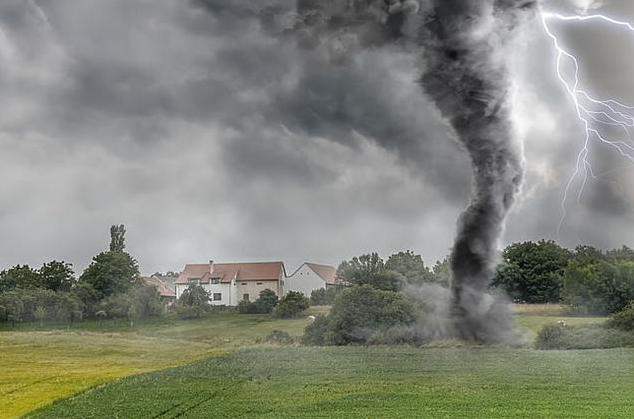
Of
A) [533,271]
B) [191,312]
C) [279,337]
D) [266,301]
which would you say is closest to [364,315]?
[279,337]

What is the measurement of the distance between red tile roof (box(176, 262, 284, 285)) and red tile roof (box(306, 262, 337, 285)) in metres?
3.59

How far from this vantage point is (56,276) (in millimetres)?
88125

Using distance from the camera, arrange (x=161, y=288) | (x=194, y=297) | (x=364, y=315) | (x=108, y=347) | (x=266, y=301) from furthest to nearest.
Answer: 1. (x=161, y=288)
2. (x=194, y=297)
3. (x=266, y=301)
4. (x=108, y=347)
5. (x=364, y=315)

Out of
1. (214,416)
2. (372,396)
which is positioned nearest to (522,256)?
(372,396)

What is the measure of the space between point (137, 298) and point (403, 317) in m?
30.6

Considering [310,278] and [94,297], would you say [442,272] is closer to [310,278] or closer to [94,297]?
[310,278]

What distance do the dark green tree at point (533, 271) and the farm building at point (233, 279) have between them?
2272 cm

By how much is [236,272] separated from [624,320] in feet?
127

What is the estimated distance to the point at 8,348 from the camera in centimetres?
5866

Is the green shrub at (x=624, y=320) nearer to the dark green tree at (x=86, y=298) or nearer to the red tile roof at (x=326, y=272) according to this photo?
the red tile roof at (x=326, y=272)

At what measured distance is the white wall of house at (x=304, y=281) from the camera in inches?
2640

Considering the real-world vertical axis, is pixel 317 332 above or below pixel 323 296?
below

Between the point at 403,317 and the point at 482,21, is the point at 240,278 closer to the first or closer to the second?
the point at 403,317

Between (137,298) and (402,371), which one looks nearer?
(402,371)
